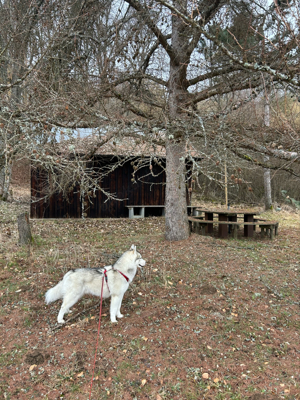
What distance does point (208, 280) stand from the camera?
645cm

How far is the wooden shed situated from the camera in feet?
47.9

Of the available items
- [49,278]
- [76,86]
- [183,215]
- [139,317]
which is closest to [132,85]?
[76,86]

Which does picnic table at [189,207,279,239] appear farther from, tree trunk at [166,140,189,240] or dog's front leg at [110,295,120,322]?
dog's front leg at [110,295,120,322]

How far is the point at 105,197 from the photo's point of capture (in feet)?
52.2

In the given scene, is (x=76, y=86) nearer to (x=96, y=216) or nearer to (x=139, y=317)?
(x=139, y=317)

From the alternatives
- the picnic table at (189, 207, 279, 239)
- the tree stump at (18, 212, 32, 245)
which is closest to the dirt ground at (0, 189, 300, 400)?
the tree stump at (18, 212, 32, 245)

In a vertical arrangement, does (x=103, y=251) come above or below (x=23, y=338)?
above

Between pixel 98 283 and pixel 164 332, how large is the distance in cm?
130

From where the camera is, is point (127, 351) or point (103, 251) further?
point (103, 251)

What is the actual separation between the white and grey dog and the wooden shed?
30.2ft

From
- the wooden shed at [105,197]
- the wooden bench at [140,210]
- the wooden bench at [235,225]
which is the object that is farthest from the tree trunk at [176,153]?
the wooden bench at [140,210]

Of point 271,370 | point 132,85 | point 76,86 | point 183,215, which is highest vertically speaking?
point 132,85

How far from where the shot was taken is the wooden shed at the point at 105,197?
575 inches

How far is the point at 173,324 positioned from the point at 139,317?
0.60 metres
